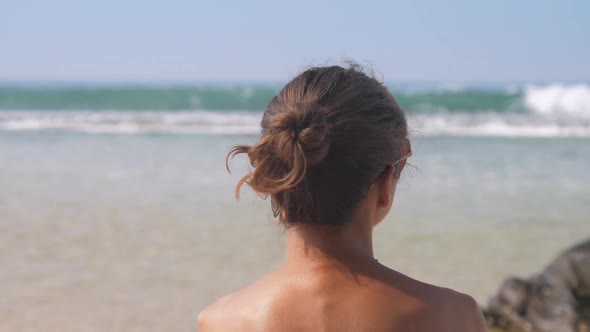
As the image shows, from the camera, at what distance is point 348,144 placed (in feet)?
4.18

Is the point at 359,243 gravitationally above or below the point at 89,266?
above

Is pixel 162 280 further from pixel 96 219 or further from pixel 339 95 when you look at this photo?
pixel 339 95

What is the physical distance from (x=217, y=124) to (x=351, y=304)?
18.4 meters

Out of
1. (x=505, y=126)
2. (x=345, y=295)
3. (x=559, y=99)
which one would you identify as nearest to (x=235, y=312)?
(x=345, y=295)

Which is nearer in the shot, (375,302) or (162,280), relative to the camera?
(375,302)

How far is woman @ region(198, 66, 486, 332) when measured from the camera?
1.28 m

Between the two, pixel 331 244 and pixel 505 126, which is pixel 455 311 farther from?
pixel 505 126

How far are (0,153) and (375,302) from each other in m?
11.1

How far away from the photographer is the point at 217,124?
19.5 meters

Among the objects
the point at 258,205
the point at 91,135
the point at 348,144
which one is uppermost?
the point at 348,144

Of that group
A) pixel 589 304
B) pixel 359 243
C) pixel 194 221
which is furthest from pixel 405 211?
pixel 359 243

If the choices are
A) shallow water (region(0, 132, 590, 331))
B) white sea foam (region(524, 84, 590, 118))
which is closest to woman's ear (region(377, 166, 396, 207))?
shallow water (region(0, 132, 590, 331))

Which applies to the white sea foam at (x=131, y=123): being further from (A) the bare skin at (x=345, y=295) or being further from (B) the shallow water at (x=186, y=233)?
(A) the bare skin at (x=345, y=295)

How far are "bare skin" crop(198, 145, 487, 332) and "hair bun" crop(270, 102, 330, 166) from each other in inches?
5.4
